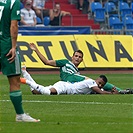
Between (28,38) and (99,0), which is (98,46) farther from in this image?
(99,0)

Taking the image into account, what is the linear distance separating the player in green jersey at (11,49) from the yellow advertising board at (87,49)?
13.8m

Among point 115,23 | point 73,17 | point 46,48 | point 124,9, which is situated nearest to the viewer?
point 46,48

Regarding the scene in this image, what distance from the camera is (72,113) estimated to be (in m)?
12.9

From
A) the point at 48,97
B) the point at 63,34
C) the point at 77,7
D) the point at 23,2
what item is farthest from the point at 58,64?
the point at 77,7

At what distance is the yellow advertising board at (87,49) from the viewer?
25.4m

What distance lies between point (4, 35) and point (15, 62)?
17.9 inches

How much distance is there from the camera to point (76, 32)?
2828 cm

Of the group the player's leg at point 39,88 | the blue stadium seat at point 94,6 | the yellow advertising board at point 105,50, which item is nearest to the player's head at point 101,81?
the player's leg at point 39,88

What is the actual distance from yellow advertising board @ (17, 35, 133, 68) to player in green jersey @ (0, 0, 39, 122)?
1380 centimetres

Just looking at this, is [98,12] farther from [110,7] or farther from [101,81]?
[101,81]

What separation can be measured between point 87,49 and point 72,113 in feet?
43.3

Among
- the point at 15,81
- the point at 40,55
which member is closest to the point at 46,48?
the point at 40,55

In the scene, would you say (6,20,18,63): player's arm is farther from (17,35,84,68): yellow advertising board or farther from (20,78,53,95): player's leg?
(17,35,84,68): yellow advertising board

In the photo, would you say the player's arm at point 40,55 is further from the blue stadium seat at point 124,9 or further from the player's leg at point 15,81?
the blue stadium seat at point 124,9
